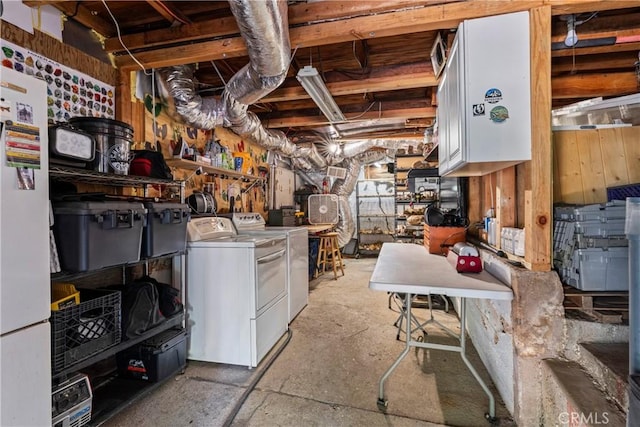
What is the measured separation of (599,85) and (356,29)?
2.59 m

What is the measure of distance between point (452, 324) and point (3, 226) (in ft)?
11.1

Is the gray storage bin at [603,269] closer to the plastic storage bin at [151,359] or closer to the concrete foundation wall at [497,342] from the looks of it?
the concrete foundation wall at [497,342]

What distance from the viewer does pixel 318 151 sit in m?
5.77

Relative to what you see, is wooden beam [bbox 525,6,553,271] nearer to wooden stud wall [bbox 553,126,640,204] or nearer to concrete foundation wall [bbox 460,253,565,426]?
concrete foundation wall [bbox 460,253,565,426]

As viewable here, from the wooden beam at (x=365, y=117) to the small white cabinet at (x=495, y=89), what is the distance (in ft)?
6.67

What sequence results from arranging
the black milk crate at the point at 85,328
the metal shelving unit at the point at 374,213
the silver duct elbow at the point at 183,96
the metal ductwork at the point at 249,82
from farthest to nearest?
the metal shelving unit at the point at 374,213
the silver duct elbow at the point at 183,96
the metal ductwork at the point at 249,82
the black milk crate at the point at 85,328

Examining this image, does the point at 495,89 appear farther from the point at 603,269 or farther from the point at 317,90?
the point at 317,90

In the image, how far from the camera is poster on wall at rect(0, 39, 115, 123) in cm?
161

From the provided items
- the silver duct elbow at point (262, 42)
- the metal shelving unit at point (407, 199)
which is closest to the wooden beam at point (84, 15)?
the silver duct elbow at point (262, 42)

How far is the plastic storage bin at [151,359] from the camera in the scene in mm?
1914

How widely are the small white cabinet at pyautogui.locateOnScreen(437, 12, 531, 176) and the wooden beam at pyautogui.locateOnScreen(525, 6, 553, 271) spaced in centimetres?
3

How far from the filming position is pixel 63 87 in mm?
1832

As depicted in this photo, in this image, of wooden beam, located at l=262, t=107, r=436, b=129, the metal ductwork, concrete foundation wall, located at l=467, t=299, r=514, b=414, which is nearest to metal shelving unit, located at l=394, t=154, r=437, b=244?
wooden beam, located at l=262, t=107, r=436, b=129

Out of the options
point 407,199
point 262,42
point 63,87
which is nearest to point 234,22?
point 262,42
